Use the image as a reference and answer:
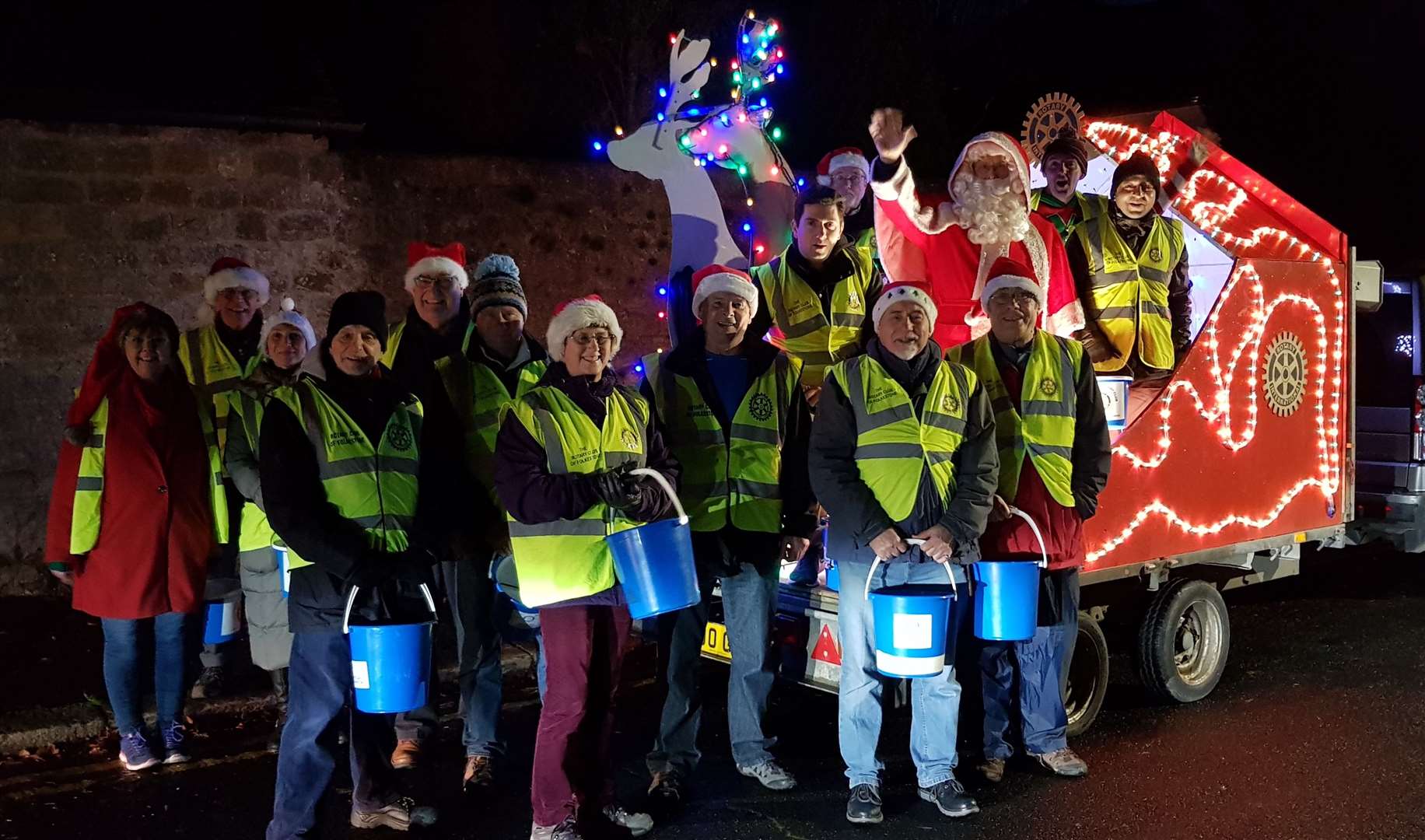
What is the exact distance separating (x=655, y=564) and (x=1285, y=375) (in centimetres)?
403

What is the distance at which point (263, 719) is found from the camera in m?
6.70

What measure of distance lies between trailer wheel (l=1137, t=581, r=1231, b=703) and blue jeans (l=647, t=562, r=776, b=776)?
2253 mm

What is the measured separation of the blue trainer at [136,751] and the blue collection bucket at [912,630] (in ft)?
11.5

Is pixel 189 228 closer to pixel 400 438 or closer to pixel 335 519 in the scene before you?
pixel 400 438

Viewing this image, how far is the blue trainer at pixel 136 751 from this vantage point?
574 cm

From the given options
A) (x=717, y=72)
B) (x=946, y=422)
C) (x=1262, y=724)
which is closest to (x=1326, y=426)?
(x=1262, y=724)

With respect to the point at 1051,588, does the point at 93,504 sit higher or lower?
higher

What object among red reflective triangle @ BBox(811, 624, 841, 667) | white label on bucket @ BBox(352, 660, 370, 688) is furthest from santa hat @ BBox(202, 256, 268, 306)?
red reflective triangle @ BBox(811, 624, 841, 667)

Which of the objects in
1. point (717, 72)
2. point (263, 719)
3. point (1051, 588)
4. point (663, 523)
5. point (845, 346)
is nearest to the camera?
point (663, 523)

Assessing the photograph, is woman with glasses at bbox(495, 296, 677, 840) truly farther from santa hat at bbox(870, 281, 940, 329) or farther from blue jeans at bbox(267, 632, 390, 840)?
santa hat at bbox(870, 281, 940, 329)

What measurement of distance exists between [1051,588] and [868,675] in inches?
39.2

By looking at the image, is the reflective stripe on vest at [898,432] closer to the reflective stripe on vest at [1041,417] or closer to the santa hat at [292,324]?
the reflective stripe on vest at [1041,417]

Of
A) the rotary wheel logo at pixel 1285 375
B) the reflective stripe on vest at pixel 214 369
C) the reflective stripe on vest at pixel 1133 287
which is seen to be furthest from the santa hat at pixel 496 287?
the rotary wheel logo at pixel 1285 375

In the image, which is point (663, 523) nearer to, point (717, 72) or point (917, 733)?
point (917, 733)
